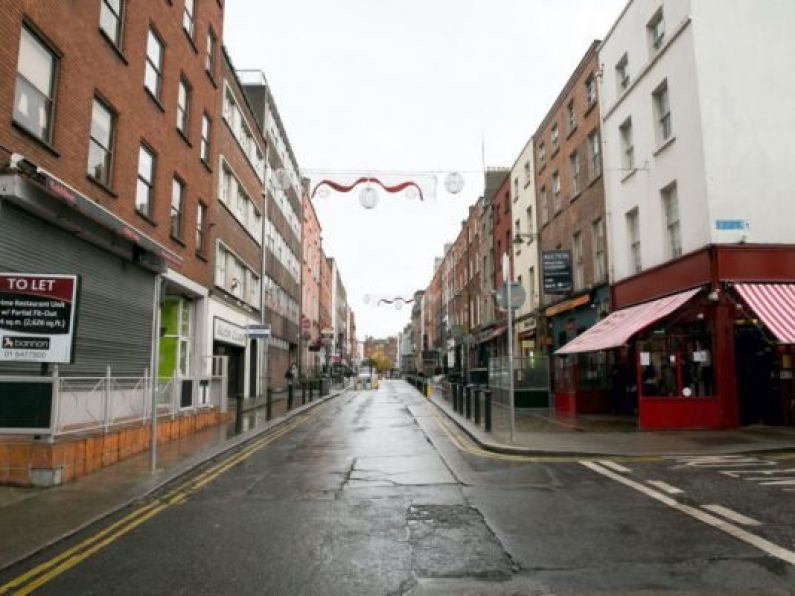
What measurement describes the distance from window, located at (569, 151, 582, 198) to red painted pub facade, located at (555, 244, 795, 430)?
27.4 ft

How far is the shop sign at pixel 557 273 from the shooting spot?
79.8 ft

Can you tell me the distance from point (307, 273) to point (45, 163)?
4675 centimetres

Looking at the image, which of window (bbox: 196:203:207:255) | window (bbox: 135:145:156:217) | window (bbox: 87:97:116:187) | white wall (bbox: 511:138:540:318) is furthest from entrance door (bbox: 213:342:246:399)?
window (bbox: 87:97:116:187)

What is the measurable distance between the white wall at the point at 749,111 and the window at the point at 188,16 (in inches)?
581


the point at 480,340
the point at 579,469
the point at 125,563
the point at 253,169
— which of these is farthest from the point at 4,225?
the point at 480,340

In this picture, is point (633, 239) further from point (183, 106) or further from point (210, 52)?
point (210, 52)

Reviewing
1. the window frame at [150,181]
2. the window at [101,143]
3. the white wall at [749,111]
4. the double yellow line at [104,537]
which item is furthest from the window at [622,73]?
the double yellow line at [104,537]

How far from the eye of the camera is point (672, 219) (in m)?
17.5

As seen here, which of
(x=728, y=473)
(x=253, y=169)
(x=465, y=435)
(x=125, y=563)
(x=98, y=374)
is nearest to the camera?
(x=125, y=563)

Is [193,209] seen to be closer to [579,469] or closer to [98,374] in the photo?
[98,374]

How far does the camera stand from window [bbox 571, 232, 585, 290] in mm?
24516

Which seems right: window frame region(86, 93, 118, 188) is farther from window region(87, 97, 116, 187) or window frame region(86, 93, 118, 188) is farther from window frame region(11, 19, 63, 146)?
window frame region(11, 19, 63, 146)

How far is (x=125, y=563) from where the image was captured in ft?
17.8

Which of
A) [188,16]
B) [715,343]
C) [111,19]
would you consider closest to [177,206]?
[111,19]
